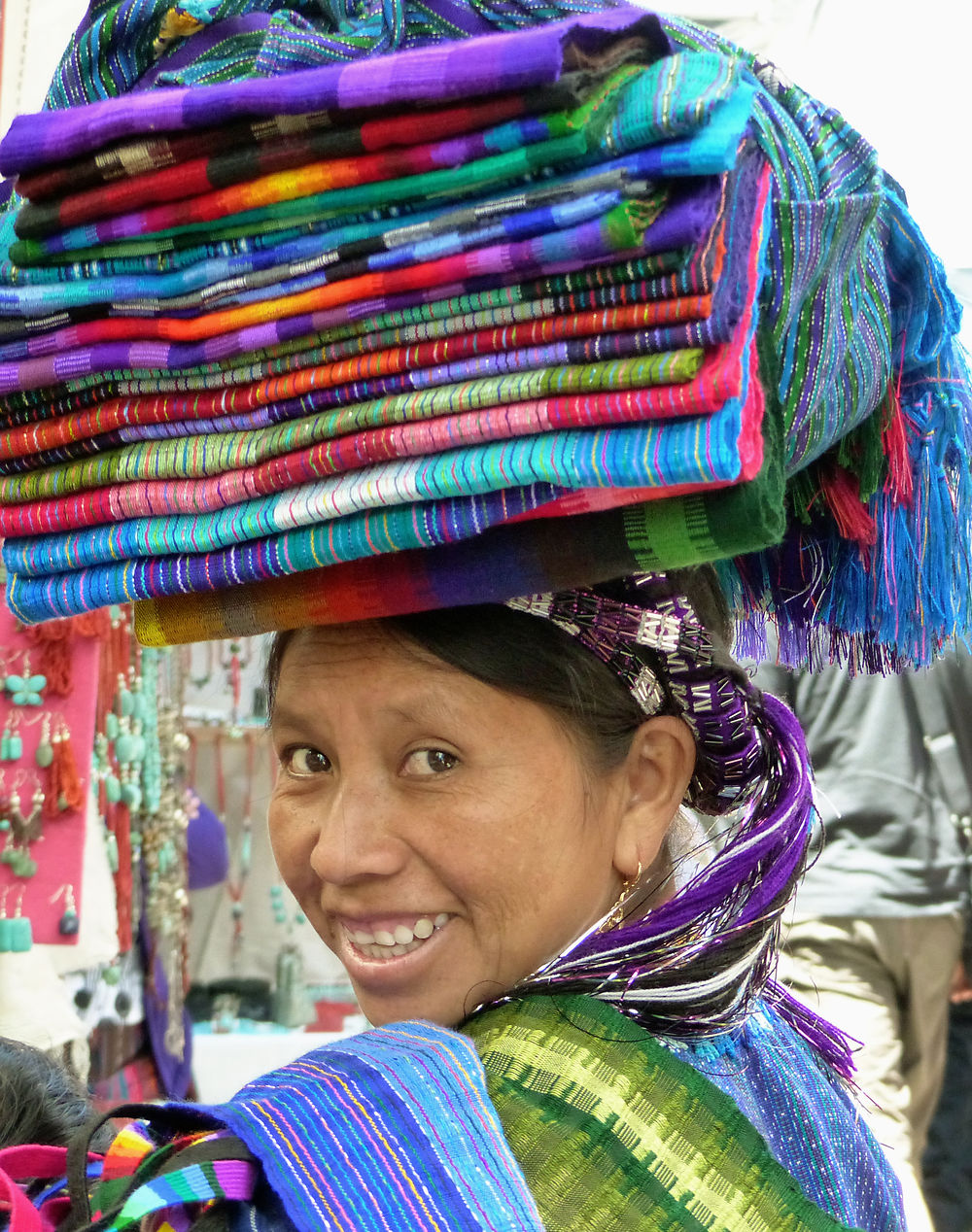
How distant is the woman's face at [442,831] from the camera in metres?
1.30

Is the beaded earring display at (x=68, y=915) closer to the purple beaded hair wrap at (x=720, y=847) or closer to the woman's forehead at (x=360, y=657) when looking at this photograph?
the woman's forehead at (x=360, y=657)

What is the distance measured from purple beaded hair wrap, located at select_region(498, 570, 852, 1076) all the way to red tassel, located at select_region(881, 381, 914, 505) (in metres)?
0.22

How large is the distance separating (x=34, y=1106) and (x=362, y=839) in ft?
1.41

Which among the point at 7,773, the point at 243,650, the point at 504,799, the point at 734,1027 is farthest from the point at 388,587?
the point at 243,650

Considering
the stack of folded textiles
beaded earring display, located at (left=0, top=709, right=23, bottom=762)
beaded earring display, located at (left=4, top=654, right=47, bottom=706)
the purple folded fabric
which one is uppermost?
the purple folded fabric

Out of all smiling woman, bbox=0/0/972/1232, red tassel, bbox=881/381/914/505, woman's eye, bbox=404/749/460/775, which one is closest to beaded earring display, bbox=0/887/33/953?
smiling woman, bbox=0/0/972/1232

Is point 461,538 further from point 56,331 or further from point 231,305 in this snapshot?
point 56,331

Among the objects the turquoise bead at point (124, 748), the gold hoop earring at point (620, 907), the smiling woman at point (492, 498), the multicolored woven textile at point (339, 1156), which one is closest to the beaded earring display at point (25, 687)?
the turquoise bead at point (124, 748)

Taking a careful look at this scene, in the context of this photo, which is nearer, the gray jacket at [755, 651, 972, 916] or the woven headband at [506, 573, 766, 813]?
the woven headband at [506, 573, 766, 813]

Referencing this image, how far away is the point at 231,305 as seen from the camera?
1.18 m

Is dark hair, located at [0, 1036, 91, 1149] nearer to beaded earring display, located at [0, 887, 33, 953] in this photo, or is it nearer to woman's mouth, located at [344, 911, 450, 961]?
woman's mouth, located at [344, 911, 450, 961]

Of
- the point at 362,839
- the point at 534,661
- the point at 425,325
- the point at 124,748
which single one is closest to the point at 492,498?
the point at 425,325

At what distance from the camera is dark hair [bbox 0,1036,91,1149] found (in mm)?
1331

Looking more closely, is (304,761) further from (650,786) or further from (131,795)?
(131,795)
